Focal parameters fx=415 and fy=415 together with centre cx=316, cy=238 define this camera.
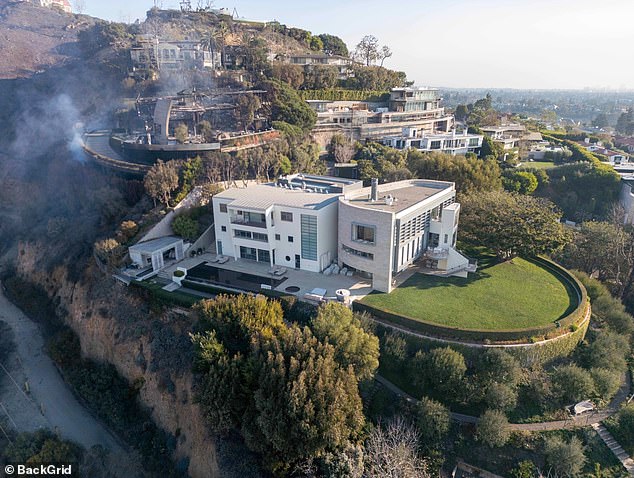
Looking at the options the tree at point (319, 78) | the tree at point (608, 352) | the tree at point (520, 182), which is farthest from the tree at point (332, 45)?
the tree at point (608, 352)

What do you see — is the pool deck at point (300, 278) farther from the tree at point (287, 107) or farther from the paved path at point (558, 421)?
the tree at point (287, 107)

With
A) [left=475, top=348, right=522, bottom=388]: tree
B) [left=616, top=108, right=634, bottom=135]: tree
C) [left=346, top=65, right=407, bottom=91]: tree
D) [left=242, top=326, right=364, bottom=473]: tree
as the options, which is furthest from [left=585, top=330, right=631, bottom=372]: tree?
[left=616, top=108, right=634, bottom=135]: tree

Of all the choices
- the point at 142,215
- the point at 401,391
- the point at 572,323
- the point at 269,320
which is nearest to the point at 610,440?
the point at 572,323

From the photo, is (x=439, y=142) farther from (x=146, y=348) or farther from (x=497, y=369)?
(x=146, y=348)


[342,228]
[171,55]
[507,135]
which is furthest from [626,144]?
[171,55]

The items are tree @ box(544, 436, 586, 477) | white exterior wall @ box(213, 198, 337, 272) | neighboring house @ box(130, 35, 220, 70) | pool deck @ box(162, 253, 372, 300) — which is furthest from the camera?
neighboring house @ box(130, 35, 220, 70)

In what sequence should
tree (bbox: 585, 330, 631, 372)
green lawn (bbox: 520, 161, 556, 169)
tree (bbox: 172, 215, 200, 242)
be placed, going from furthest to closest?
green lawn (bbox: 520, 161, 556, 169) → tree (bbox: 172, 215, 200, 242) → tree (bbox: 585, 330, 631, 372)

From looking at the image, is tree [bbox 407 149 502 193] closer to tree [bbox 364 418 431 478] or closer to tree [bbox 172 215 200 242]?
tree [bbox 172 215 200 242]
